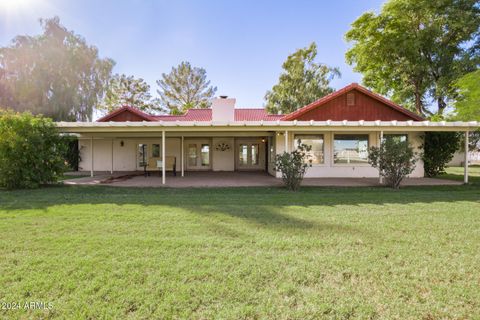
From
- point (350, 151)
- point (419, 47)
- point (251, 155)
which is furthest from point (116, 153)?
point (419, 47)

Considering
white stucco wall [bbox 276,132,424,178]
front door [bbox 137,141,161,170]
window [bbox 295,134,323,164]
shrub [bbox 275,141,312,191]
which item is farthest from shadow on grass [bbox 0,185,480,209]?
front door [bbox 137,141,161,170]

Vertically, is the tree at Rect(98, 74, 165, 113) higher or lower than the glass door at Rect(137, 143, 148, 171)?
higher

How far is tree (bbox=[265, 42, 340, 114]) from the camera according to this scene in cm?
2595

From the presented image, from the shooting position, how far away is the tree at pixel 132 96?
32125 mm

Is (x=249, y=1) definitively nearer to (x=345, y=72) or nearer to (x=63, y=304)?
(x=63, y=304)

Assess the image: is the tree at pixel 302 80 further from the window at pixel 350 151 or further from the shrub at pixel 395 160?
the shrub at pixel 395 160

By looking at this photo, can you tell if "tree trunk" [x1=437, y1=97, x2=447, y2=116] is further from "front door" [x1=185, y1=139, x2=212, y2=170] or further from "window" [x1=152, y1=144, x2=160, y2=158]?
"window" [x1=152, y1=144, x2=160, y2=158]

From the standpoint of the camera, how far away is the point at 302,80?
26328 millimetres

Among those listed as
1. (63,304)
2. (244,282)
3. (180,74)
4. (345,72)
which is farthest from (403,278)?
(180,74)

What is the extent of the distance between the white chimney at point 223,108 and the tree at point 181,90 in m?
18.6

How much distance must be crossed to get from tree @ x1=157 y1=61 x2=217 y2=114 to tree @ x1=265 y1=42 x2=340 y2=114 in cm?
1188

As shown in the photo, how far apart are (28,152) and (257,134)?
9993mm

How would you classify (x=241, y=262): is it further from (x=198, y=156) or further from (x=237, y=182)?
(x=198, y=156)

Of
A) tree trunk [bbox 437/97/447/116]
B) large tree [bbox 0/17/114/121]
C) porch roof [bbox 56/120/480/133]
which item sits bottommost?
porch roof [bbox 56/120/480/133]
